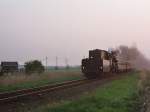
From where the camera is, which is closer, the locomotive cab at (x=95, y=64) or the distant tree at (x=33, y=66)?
the locomotive cab at (x=95, y=64)

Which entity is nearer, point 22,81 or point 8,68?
point 22,81

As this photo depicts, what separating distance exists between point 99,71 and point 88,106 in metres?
29.4

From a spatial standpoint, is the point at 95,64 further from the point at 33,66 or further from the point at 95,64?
the point at 33,66

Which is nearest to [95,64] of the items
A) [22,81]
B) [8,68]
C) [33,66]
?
[22,81]

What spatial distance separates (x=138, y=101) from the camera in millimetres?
20781

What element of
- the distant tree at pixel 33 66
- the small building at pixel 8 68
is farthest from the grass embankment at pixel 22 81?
the distant tree at pixel 33 66

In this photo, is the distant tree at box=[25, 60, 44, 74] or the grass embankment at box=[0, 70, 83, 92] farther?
the distant tree at box=[25, 60, 44, 74]

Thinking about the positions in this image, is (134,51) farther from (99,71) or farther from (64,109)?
(64,109)

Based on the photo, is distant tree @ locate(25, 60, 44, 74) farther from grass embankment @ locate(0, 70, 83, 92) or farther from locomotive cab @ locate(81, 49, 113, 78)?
grass embankment @ locate(0, 70, 83, 92)

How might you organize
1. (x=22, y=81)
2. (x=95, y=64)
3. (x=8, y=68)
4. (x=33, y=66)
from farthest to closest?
(x=8, y=68) → (x=33, y=66) → (x=95, y=64) → (x=22, y=81)

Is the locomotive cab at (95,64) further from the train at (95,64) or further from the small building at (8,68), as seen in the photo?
the small building at (8,68)

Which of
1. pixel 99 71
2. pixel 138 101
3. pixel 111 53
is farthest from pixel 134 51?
pixel 138 101

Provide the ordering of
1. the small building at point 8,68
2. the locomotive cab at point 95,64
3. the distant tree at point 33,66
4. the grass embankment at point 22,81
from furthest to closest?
1. the small building at point 8,68
2. the distant tree at point 33,66
3. the locomotive cab at point 95,64
4. the grass embankment at point 22,81

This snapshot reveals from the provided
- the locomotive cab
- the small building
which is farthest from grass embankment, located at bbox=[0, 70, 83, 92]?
the small building
